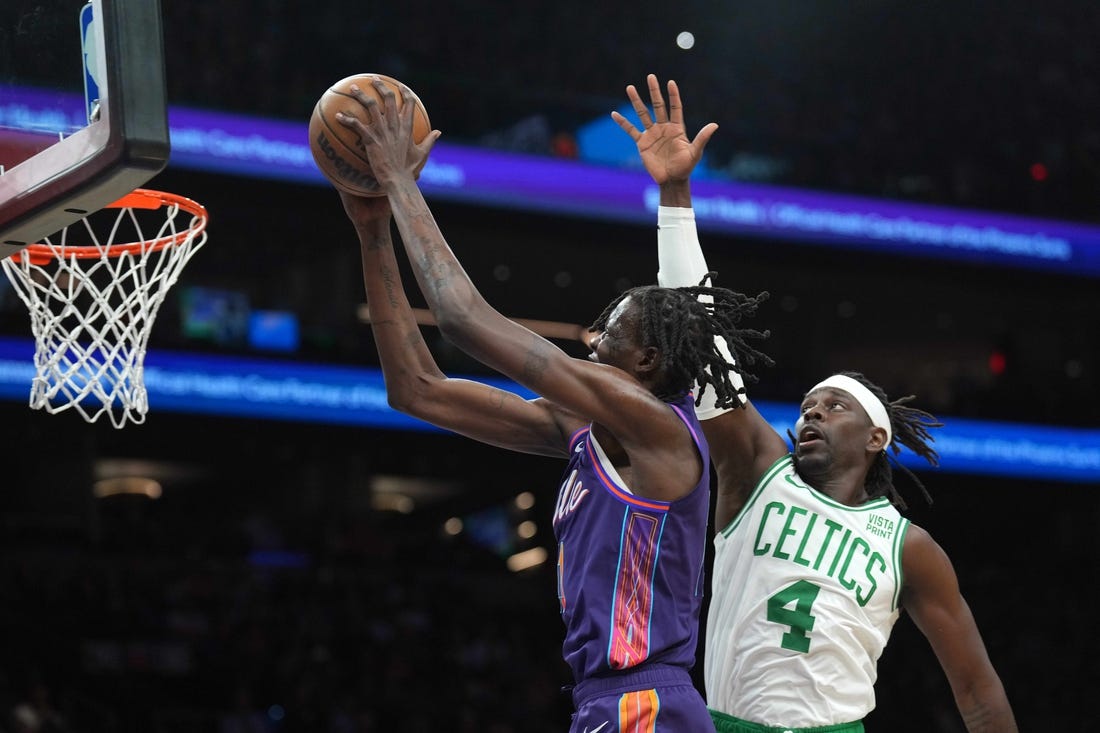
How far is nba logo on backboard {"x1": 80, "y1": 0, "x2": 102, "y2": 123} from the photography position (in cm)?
350

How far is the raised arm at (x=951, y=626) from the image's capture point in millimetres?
4160

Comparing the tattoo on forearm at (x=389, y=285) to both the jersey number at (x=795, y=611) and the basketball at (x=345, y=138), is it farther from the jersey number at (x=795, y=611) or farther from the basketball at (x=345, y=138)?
the jersey number at (x=795, y=611)

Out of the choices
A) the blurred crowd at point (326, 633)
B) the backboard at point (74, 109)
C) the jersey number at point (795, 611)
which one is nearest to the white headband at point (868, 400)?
the jersey number at point (795, 611)

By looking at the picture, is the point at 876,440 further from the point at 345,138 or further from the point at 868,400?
the point at 345,138

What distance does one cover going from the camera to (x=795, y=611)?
156 inches

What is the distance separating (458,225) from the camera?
1398 cm

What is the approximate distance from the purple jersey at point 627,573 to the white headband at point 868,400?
115 centimetres

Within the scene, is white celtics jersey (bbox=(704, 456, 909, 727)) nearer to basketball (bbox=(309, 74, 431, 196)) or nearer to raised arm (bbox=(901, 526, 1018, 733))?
raised arm (bbox=(901, 526, 1018, 733))

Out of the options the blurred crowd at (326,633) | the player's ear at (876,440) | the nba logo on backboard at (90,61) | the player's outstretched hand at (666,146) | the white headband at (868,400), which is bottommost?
the blurred crowd at (326,633)

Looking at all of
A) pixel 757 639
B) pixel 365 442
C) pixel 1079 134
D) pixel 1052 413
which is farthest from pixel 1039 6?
pixel 757 639

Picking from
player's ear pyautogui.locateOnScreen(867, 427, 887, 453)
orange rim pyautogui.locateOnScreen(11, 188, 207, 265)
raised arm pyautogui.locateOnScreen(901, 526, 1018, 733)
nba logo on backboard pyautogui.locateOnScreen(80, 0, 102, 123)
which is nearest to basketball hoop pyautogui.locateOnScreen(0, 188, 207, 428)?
orange rim pyautogui.locateOnScreen(11, 188, 207, 265)

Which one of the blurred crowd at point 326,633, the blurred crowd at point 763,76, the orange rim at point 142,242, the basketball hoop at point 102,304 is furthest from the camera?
the blurred crowd at point 763,76

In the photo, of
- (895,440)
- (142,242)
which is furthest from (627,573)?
(142,242)

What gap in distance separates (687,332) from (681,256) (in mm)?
624
